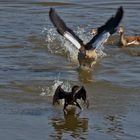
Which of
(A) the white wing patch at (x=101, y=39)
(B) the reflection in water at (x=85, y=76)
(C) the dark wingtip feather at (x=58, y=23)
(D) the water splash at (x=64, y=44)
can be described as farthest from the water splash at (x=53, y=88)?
(D) the water splash at (x=64, y=44)

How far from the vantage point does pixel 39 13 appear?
1675 centimetres

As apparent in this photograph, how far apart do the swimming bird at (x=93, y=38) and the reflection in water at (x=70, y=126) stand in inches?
120

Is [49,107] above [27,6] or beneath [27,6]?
beneath

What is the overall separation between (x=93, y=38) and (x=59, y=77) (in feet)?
3.95

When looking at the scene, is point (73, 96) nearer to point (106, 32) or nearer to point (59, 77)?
point (59, 77)

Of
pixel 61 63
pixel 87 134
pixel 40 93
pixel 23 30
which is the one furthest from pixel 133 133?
pixel 23 30

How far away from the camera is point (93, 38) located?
11.5 meters

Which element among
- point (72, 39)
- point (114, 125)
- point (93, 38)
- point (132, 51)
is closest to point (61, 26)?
point (72, 39)

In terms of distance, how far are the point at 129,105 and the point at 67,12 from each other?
8024 millimetres

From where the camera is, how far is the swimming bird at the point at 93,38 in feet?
36.6

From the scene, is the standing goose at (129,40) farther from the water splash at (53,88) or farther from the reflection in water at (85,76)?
the water splash at (53,88)

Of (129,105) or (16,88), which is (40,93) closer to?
(16,88)

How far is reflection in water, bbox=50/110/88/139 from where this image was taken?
24.7 ft

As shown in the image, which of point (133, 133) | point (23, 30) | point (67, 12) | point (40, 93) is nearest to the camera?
point (133, 133)
